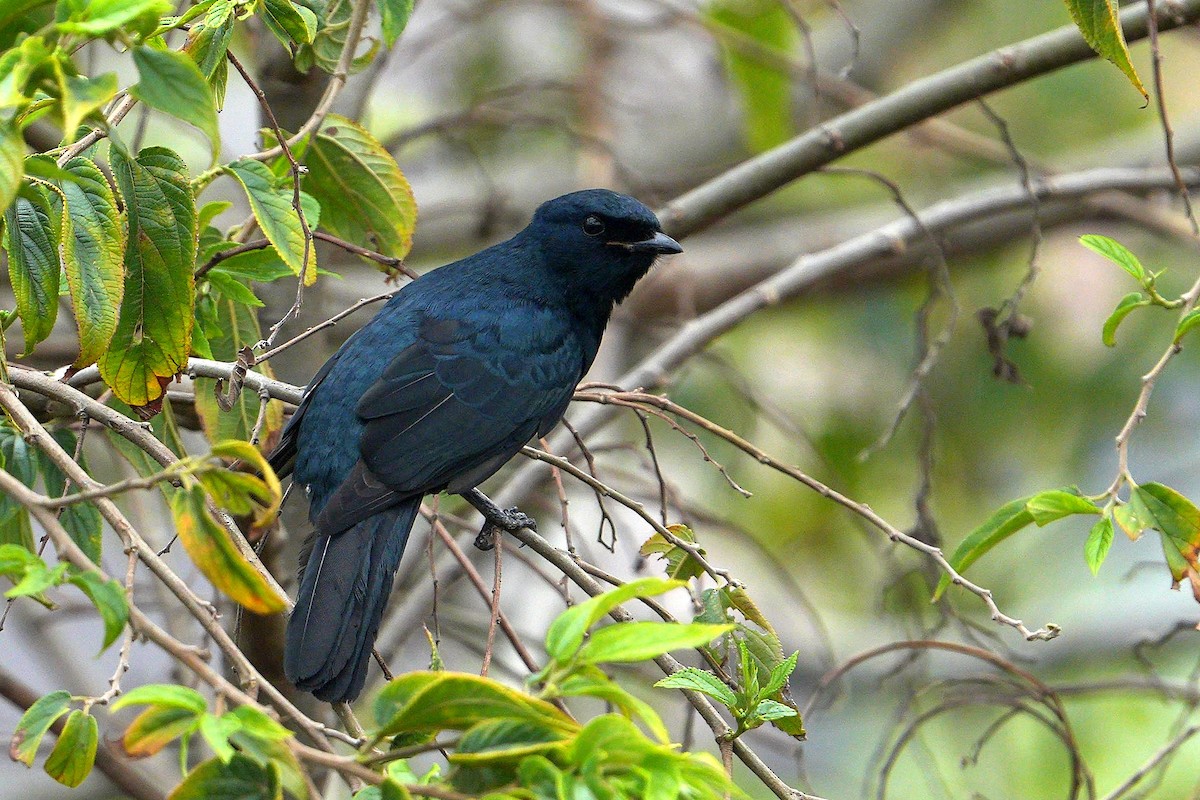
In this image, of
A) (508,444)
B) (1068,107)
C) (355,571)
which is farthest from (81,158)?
(1068,107)

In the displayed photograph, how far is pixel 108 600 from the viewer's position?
1470mm

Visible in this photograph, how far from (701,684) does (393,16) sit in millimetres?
1405

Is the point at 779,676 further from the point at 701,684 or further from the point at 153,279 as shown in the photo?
the point at 153,279

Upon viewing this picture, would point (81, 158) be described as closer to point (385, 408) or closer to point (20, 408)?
point (20, 408)

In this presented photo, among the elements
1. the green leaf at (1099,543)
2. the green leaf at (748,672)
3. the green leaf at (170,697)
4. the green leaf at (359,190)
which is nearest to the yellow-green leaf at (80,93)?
the green leaf at (170,697)

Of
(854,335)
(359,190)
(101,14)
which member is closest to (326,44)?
(359,190)

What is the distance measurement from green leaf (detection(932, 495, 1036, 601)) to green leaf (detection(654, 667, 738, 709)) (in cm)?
53

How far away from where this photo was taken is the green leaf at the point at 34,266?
2148mm

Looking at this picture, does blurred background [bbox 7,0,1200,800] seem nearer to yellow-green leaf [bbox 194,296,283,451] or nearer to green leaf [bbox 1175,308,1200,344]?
yellow-green leaf [bbox 194,296,283,451]

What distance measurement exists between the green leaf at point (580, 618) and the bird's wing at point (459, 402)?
4.82 feet

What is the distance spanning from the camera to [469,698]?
5.03 feet

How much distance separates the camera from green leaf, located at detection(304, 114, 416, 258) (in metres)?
3.09

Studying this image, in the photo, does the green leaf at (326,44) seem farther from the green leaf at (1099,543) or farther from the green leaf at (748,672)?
the green leaf at (1099,543)

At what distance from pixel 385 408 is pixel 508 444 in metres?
0.36
